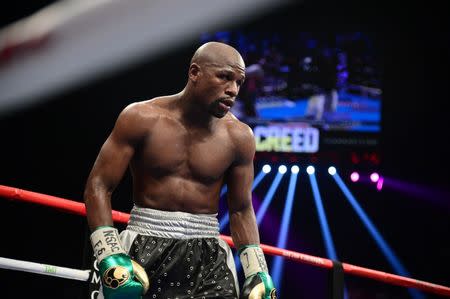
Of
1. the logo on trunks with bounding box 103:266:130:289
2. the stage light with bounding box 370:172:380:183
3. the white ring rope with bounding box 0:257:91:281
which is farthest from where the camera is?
the stage light with bounding box 370:172:380:183

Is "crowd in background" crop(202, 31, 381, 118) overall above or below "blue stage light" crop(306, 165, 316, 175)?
above

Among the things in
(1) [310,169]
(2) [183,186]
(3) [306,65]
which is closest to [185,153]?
(2) [183,186]

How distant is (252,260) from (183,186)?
271 mm

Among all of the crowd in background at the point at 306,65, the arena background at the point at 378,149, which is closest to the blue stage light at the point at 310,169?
the arena background at the point at 378,149

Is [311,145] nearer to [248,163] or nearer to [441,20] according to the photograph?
[441,20]

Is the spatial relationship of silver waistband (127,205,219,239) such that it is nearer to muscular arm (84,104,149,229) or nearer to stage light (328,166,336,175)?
muscular arm (84,104,149,229)

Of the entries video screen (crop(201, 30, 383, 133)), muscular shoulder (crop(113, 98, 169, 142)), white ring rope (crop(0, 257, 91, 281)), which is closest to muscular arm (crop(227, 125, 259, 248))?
muscular shoulder (crop(113, 98, 169, 142))

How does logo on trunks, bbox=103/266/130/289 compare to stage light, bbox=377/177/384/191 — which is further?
stage light, bbox=377/177/384/191

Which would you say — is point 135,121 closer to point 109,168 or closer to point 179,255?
point 109,168

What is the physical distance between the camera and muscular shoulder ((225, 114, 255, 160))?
1.58 metres

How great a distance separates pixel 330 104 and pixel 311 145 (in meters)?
0.42

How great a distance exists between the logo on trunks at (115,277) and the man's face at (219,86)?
47 cm

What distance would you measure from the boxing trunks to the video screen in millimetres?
3875

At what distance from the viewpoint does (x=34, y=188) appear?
202 inches
